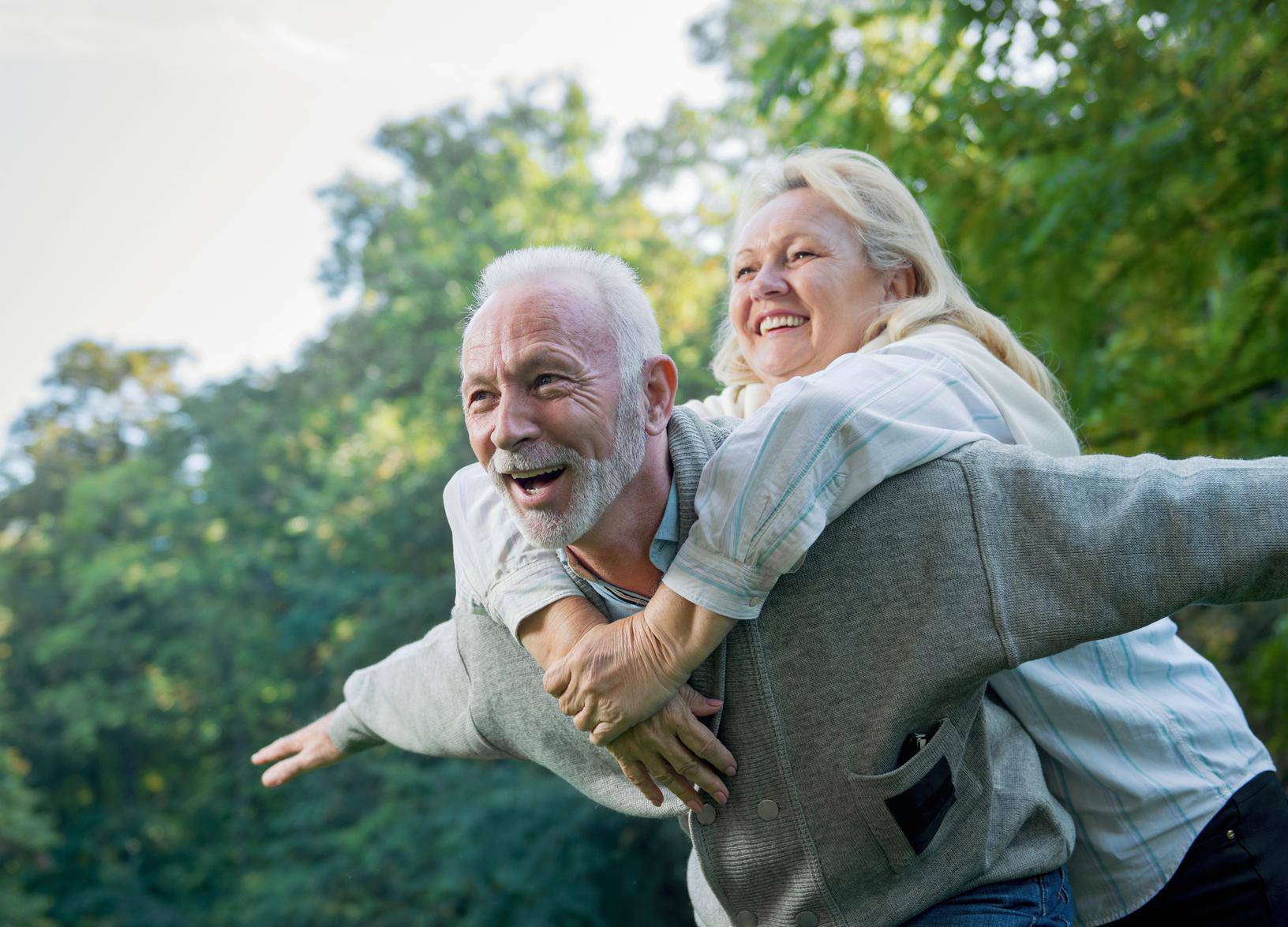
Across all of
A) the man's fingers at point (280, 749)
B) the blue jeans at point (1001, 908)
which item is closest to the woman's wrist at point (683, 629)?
the blue jeans at point (1001, 908)

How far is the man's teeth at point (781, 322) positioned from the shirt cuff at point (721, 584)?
0.80m

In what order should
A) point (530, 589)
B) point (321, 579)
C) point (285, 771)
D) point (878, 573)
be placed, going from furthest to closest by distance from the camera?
point (321, 579), point (285, 771), point (530, 589), point (878, 573)

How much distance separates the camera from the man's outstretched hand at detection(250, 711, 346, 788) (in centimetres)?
228

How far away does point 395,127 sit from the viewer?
1844 cm

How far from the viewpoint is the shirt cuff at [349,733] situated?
7.53 feet

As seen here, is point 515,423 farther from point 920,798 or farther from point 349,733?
point 349,733

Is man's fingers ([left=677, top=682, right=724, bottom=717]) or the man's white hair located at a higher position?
the man's white hair

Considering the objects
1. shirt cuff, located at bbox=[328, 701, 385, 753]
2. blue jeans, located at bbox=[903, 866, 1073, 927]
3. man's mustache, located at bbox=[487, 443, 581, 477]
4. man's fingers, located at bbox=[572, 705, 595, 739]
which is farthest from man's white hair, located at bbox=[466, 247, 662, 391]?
shirt cuff, located at bbox=[328, 701, 385, 753]

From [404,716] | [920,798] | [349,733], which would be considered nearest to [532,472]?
[920,798]

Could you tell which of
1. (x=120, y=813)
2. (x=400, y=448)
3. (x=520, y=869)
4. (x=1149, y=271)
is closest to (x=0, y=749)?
(x=120, y=813)

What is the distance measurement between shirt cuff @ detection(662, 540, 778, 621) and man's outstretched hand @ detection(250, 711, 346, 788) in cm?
117

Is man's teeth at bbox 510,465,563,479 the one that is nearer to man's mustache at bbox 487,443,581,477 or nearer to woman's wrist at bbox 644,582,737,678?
man's mustache at bbox 487,443,581,477

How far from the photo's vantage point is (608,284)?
163 centimetres

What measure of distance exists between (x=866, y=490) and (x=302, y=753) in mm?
1466
